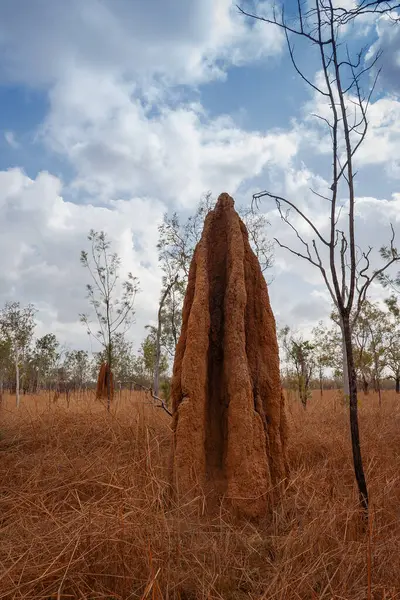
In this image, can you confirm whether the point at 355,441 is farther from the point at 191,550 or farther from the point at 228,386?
the point at 191,550

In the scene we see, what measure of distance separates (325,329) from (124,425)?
69.3 ft

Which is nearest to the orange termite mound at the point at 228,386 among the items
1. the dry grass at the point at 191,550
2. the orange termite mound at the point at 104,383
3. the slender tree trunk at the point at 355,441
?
the dry grass at the point at 191,550

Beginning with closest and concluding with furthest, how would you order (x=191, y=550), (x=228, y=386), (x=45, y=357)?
1. (x=191, y=550)
2. (x=228, y=386)
3. (x=45, y=357)

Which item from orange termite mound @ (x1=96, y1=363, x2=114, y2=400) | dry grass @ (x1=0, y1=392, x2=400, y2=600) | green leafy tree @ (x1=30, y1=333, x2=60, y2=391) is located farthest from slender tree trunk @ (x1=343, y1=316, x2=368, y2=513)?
green leafy tree @ (x1=30, y1=333, x2=60, y2=391)

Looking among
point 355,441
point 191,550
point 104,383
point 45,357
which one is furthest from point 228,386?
point 45,357

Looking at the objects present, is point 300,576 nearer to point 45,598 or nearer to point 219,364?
point 45,598

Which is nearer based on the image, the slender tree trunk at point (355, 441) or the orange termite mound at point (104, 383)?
the slender tree trunk at point (355, 441)

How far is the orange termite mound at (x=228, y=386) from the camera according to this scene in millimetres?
3408

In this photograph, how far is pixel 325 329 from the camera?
2566 centimetres

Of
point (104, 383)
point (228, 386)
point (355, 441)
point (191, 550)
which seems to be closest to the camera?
point (191, 550)

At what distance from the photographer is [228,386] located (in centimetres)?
366

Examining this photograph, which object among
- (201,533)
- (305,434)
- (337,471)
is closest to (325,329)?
(305,434)

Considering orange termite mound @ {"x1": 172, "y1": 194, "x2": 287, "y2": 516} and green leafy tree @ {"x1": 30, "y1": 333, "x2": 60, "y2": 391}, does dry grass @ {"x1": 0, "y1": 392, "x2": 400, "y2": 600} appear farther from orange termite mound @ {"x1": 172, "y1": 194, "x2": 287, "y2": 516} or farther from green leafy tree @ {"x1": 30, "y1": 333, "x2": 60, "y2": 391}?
green leafy tree @ {"x1": 30, "y1": 333, "x2": 60, "y2": 391}

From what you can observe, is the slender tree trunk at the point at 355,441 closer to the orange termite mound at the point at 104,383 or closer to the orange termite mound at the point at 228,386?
the orange termite mound at the point at 228,386
